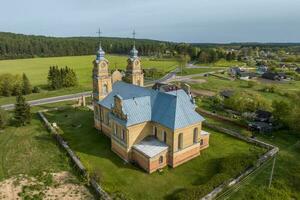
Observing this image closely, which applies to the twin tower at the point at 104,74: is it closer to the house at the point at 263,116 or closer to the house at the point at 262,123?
the house at the point at 262,123

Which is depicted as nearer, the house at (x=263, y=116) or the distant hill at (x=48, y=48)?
the house at (x=263, y=116)

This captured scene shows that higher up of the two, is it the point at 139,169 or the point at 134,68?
the point at 134,68

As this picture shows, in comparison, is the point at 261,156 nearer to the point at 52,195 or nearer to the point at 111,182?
the point at 111,182

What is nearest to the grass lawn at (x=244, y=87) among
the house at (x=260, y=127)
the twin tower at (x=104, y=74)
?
the house at (x=260, y=127)

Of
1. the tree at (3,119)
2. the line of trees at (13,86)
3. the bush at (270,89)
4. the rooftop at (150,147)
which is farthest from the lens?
the bush at (270,89)

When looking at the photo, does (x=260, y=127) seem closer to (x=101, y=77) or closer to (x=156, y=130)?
(x=156, y=130)

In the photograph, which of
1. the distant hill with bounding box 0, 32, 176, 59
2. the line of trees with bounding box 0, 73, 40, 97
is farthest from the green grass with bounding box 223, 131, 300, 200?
the distant hill with bounding box 0, 32, 176, 59

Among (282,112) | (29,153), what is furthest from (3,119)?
(282,112)
